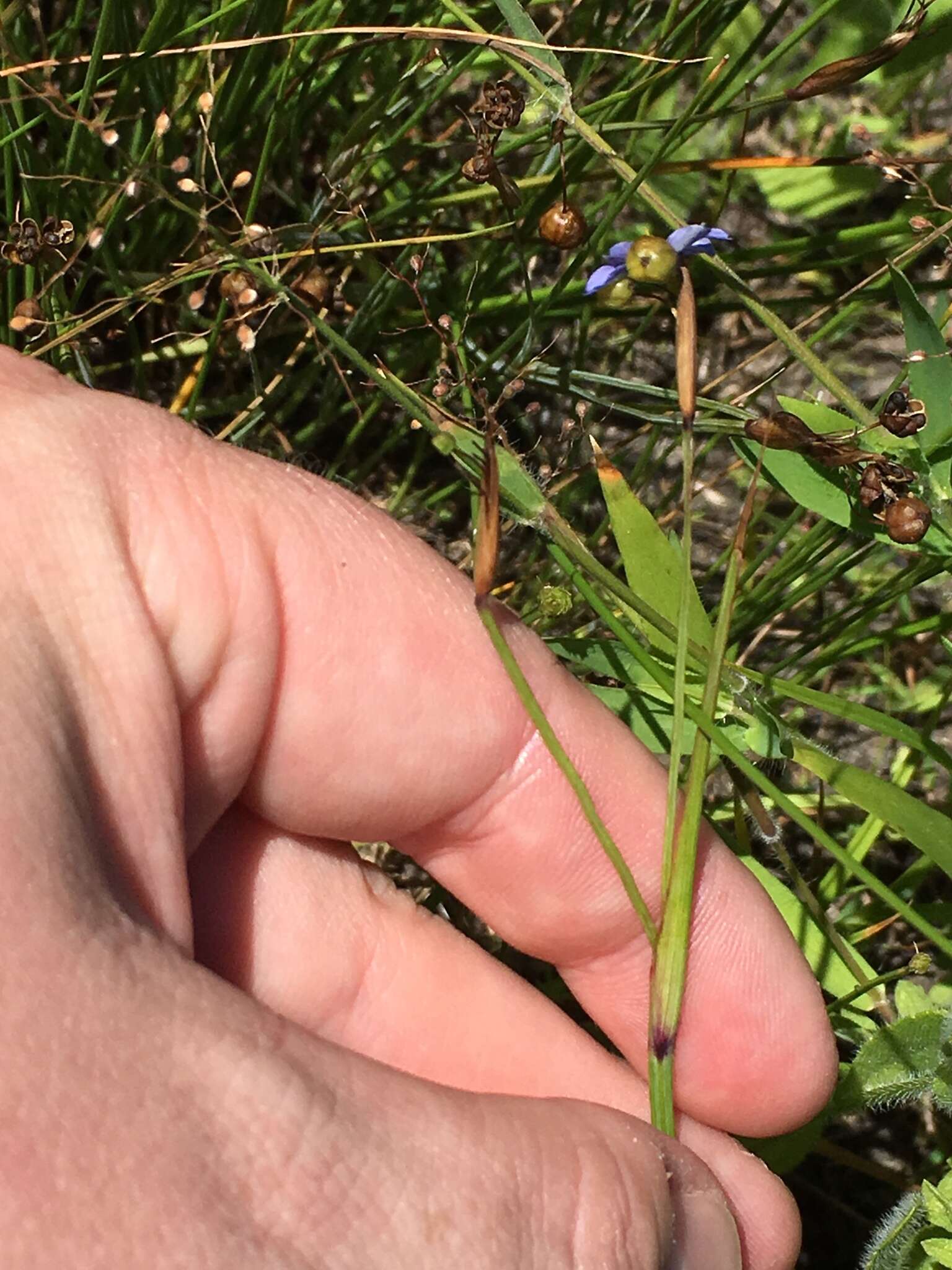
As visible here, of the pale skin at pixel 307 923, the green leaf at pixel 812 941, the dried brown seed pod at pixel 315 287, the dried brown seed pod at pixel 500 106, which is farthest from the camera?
the green leaf at pixel 812 941

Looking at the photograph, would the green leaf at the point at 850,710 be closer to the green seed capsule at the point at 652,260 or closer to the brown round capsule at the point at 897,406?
the brown round capsule at the point at 897,406

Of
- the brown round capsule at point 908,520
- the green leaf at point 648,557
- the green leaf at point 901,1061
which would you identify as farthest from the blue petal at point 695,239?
the green leaf at point 901,1061

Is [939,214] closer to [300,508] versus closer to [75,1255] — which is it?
[300,508]

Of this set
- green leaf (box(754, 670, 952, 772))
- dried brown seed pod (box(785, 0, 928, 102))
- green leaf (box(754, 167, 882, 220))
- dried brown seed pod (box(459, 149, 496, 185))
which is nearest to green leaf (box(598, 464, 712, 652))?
green leaf (box(754, 670, 952, 772))

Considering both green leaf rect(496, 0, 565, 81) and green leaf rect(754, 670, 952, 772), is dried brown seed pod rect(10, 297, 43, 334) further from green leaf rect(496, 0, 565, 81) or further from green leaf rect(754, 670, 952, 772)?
green leaf rect(754, 670, 952, 772)

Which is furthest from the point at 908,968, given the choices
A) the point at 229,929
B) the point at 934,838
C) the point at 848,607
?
the point at 229,929

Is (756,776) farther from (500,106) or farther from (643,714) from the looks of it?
(500,106)
